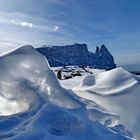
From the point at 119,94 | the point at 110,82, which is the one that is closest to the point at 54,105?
the point at 119,94

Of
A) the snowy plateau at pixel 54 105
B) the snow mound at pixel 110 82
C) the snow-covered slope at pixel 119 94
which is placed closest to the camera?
the snowy plateau at pixel 54 105

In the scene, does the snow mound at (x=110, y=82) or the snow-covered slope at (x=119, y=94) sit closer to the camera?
the snow-covered slope at (x=119, y=94)

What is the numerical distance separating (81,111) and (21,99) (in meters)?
0.72

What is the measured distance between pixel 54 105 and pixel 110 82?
1.85m

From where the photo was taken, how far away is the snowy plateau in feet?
9.70

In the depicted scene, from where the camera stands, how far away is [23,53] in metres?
3.85

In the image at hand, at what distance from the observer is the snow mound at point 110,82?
4.68 metres

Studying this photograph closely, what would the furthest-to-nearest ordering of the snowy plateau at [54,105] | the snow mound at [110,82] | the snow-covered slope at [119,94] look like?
the snow mound at [110,82]
the snow-covered slope at [119,94]
the snowy plateau at [54,105]

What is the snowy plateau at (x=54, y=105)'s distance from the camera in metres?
2.96

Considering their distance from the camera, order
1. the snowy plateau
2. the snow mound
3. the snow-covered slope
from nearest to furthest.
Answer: the snowy plateau, the snow-covered slope, the snow mound

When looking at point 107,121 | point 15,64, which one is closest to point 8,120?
point 15,64

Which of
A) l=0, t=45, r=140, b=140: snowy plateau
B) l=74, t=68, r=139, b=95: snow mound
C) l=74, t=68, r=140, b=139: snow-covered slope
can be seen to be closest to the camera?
l=0, t=45, r=140, b=140: snowy plateau

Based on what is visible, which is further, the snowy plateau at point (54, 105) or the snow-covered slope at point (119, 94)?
the snow-covered slope at point (119, 94)

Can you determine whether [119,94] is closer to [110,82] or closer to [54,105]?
[110,82]
